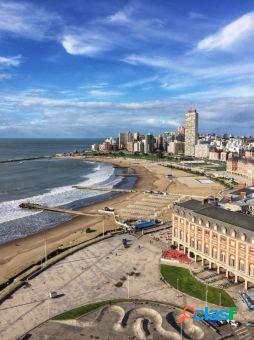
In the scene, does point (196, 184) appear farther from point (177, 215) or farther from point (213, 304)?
point (213, 304)

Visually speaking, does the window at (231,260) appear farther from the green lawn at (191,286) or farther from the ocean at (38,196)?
the ocean at (38,196)

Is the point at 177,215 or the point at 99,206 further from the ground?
the point at 177,215

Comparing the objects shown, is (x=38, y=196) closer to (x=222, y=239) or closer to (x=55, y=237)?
(x=55, y=237)

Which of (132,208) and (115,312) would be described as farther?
(132,208)

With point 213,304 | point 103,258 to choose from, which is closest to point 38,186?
point 103,258

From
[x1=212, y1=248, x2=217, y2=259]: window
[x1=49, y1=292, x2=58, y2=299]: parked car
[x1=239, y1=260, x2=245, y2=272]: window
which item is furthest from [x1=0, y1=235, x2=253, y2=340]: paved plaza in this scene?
[x1=212, y1=248, x2=217, y2=259]: window

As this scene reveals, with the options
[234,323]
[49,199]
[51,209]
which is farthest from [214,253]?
[49,199]

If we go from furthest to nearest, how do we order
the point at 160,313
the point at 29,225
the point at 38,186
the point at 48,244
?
the point at 38,186
the point at 29,225
the point at 48,244
the point at 160,313
